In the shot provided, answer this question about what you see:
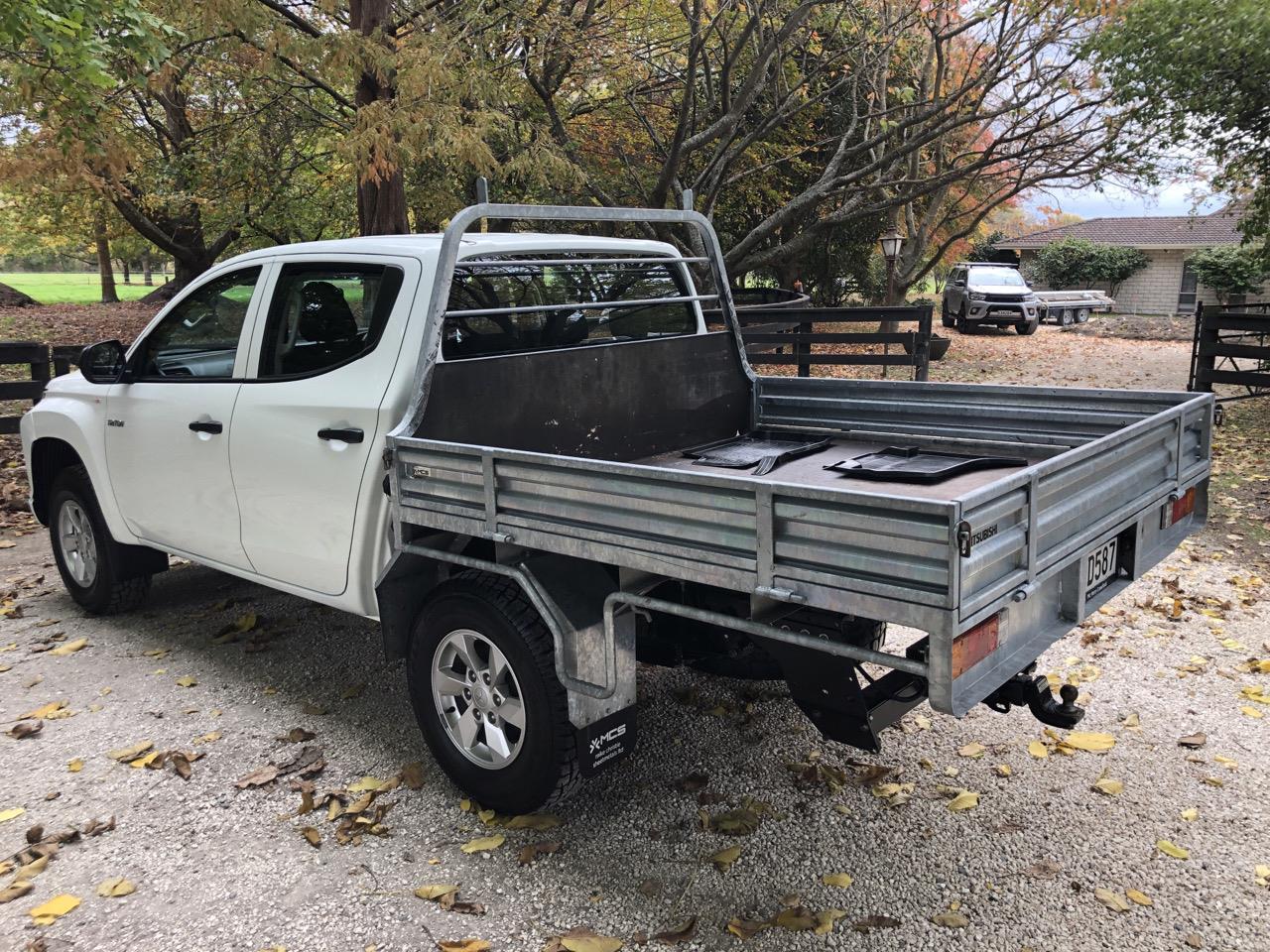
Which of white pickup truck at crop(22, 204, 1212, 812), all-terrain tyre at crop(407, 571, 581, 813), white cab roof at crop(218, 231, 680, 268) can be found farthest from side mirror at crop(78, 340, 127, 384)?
all-terrain tyre at crop(407, 571, 581, 813)

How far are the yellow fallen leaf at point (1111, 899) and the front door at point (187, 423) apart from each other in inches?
147

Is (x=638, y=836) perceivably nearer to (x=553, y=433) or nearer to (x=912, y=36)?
(x=553, y=433)

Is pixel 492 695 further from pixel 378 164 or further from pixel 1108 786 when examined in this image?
pixel 378 164

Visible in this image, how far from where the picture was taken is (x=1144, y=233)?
42.9m

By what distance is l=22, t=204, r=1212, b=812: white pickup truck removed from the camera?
107 inches

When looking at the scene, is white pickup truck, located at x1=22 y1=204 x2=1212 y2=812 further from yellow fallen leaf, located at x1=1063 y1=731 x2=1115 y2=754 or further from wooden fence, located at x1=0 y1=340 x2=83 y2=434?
wooden fence, located at x1=0 y1=340 x2=83 y2=434

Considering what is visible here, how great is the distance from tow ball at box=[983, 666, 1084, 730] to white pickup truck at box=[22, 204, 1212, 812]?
1 centimetres

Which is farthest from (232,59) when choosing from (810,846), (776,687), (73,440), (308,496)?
(810,846)

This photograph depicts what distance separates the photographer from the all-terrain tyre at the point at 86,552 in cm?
571

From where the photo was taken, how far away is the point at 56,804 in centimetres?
386

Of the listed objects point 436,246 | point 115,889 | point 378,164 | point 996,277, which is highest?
point 378,164

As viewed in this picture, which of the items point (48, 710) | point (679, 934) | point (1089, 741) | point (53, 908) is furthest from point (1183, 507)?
point (48, 710)

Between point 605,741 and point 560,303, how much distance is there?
201 cm

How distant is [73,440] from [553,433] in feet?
10.2
